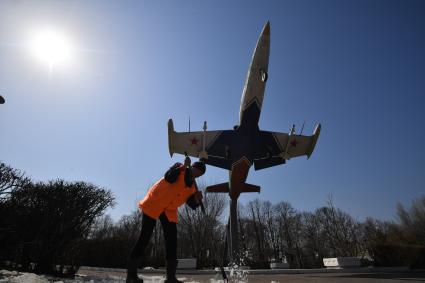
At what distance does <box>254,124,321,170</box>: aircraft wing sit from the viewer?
16359 millimetres

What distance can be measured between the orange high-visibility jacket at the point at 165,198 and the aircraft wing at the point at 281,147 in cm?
1302

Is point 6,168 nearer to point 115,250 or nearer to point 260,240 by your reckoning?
point 115,250

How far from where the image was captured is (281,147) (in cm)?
1677

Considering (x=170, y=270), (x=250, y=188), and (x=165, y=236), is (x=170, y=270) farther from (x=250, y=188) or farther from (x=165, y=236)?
(x=250, y=188)

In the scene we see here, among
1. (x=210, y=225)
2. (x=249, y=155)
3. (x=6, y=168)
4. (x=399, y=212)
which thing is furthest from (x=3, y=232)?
(x=399, y=212)

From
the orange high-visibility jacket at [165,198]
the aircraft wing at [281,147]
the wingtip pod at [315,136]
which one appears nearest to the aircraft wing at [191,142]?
the aircraft wing at [281,147]

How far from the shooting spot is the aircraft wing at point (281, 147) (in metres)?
16.4

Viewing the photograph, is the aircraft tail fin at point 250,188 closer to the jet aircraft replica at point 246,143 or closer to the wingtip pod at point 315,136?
the jet aircraft replica at point 246,143

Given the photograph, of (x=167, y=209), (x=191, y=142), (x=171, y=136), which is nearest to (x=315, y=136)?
(x=191, y=142)

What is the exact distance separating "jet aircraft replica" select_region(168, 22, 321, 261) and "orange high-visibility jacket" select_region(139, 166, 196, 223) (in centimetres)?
1134

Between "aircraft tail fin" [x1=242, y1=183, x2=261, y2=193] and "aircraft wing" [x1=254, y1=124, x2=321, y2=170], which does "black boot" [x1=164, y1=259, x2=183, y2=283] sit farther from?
"aircraft tail fin" [x1=242, y1=183, x2=261, y2=193]

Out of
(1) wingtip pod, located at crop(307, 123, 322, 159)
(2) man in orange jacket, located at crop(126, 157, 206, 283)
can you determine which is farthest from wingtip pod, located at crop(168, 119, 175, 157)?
(2) man in orange jacket, located at crop(126, 157, 206, 283)

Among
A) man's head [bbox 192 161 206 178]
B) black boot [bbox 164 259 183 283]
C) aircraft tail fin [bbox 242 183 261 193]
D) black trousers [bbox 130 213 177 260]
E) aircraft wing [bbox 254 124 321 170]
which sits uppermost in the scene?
aircraft wing [bbox 254 124 321 170]

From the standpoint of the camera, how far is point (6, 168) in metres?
9.48
